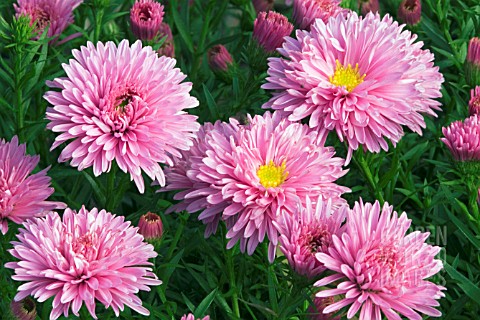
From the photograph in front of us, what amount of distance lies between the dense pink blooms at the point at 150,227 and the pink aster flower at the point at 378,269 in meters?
0.32

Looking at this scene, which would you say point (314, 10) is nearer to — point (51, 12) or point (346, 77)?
point (346, 77)

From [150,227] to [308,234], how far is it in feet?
0.96

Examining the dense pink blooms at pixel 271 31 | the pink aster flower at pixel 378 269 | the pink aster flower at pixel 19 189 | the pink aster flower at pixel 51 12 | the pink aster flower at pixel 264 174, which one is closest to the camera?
the pink aster flower at pixel 378 269

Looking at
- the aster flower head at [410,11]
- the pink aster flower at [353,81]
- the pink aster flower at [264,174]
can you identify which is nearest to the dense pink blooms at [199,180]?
the pink aster flower at [264,174]

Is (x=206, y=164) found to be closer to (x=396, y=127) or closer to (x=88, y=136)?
(x=88, y=136)

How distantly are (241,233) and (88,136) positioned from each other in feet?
0.90

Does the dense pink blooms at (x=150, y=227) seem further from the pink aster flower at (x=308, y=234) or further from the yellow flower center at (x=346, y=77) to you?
the yellow flower center at (x=346, y=77)

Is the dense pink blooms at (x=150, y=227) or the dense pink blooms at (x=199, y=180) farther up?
the dense pink blooms at (x=199, y=180)

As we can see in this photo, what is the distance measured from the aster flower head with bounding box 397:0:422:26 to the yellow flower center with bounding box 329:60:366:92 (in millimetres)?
426

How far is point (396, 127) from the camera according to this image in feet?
4.46

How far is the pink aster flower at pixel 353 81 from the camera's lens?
1.34m

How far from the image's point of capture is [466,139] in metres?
1.37

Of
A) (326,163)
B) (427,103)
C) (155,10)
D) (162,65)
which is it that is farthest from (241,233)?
(155,10)

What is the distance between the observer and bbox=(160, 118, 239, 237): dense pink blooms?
1.27 metres
